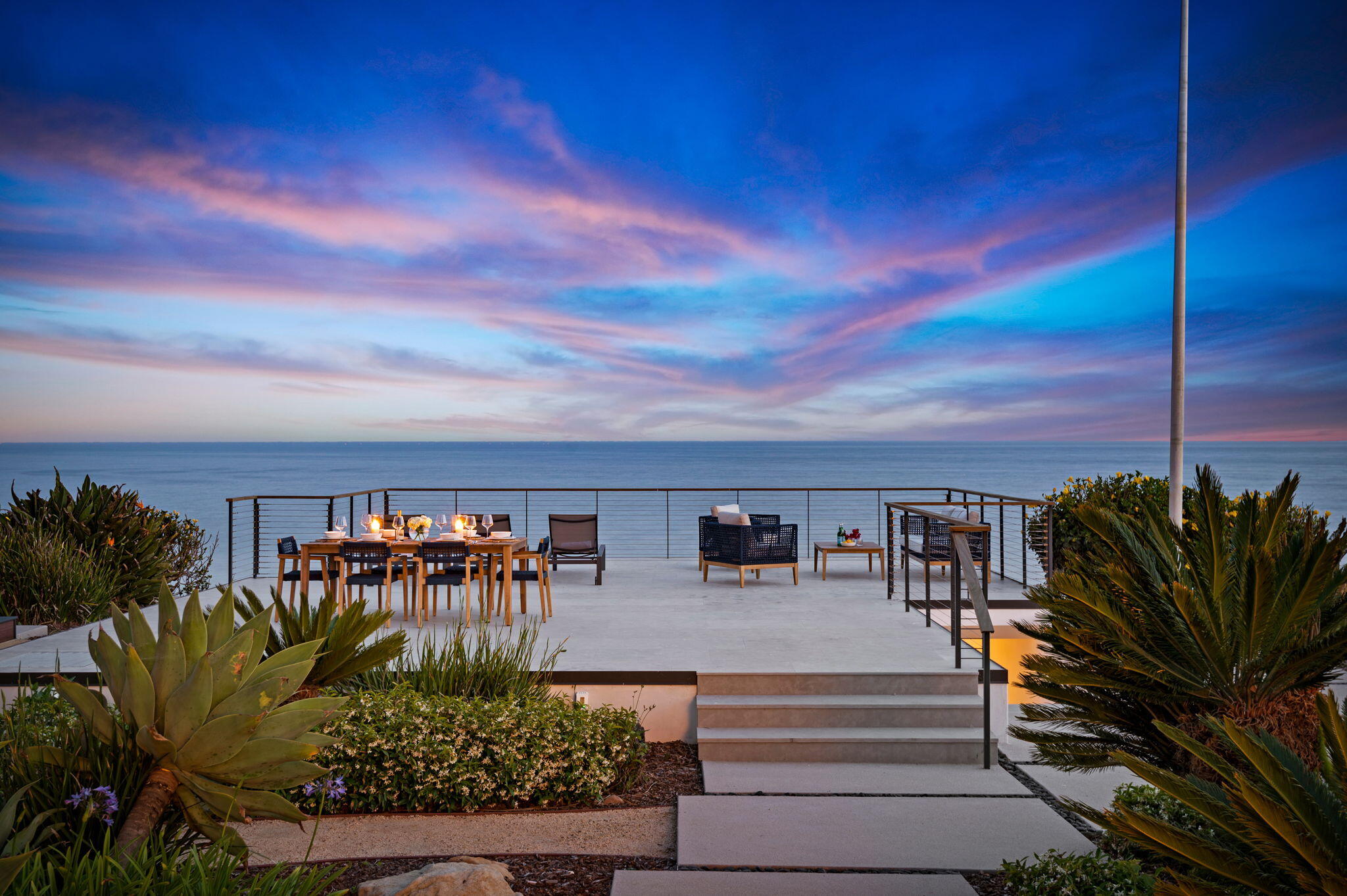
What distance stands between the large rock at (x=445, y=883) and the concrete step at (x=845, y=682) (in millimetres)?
2648

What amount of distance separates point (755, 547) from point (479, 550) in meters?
3.21

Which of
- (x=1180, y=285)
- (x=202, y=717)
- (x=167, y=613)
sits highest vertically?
(x=1180, y=285)

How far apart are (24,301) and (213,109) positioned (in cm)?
820

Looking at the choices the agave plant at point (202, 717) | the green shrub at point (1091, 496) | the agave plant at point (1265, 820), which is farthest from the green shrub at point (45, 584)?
the green shrub at point (1091, 496)

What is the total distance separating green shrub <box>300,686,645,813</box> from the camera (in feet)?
13.0

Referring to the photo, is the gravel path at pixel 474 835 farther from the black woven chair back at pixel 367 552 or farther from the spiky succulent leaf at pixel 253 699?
the black woven chair back at pixel 367 552

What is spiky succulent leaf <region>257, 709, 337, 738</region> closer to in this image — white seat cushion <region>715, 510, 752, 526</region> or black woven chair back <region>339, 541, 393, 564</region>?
black woven chair back <region>339, 541, 393, 564</region>

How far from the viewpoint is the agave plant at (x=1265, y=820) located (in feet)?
4.91

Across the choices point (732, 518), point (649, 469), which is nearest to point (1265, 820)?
point (732, 518)

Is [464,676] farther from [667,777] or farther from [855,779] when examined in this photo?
[855,779]

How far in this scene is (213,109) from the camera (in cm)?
1327

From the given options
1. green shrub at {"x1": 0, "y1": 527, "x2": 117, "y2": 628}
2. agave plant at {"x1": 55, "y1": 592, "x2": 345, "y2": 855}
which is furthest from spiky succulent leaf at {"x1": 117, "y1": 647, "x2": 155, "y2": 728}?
green shrub at {"x1": 0, "y1": 527, "x2": 117, "y2": 628}

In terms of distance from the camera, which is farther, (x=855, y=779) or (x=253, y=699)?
(x=855, y=779)

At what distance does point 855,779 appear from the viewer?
15.0 ft
